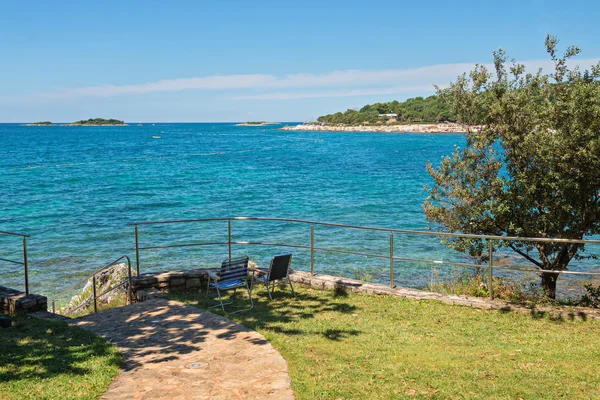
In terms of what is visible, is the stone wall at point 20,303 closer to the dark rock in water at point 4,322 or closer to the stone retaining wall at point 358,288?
the dark rock in water at point 4,322

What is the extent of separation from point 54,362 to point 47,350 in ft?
1.68

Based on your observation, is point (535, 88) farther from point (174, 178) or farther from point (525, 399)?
point (174, 178)

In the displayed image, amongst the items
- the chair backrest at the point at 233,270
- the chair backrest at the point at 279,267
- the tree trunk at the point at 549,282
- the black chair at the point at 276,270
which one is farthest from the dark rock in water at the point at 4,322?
the tree trunk at the point at 549,282

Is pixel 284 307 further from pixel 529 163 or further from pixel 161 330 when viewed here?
pixel 529 163

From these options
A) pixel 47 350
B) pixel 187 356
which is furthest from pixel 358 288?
pixel 47 350

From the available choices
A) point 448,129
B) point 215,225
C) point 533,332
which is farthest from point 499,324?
point 448,129

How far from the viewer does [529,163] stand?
1097 cm

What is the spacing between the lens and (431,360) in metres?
6.76

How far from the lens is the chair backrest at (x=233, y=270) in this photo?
9.41 m

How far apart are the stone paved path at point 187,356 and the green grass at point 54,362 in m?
0.24

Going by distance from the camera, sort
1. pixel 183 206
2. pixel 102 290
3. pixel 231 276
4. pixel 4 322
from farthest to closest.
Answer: pixel 183 206 → pixel 102 290 → pixel 231 276 → pixel 4 322

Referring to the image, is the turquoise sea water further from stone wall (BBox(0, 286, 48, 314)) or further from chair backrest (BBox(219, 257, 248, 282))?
chair backrest (BBox(219, 257, 248, 282))

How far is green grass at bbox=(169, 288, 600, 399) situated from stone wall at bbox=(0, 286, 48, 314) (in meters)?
2.71

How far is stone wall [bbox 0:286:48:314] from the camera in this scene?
9281 mm
